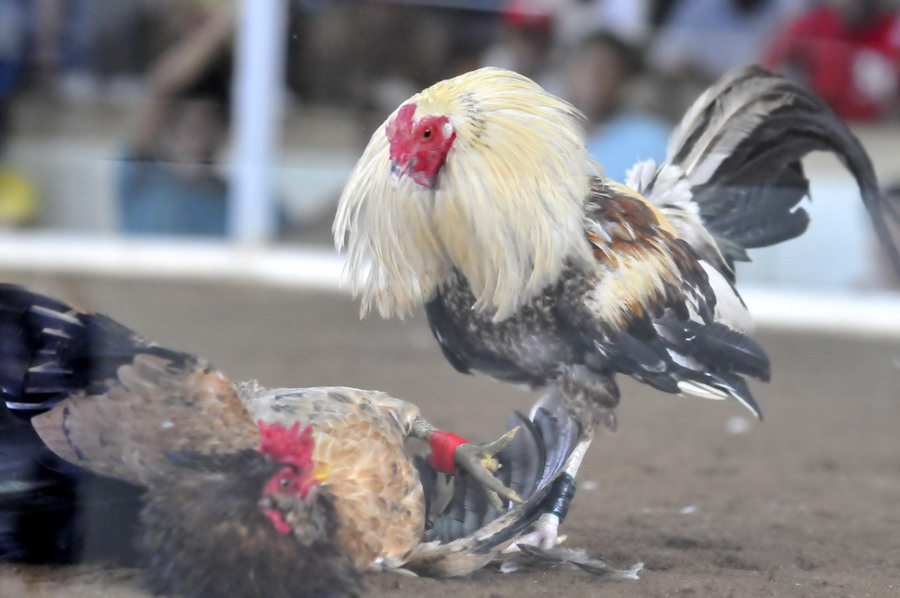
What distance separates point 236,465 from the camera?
1.34m

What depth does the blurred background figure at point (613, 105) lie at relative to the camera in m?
1.81

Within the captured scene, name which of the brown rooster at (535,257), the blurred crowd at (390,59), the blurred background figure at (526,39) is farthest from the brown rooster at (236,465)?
the blurred background figure at (526,39)

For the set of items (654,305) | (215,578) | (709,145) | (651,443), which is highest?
(709,145)

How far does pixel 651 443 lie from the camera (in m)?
2.73

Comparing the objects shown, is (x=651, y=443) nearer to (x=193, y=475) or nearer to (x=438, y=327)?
(x=438, y=327)

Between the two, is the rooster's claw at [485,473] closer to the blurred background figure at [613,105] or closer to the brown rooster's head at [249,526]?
the brown rooster's head at [249,526]

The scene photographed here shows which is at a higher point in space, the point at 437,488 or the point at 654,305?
the point at 654,305

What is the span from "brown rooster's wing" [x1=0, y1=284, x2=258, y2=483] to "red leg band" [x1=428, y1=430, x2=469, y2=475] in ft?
0.94

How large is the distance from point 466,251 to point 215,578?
559mm

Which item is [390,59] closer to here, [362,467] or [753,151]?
[753,151]

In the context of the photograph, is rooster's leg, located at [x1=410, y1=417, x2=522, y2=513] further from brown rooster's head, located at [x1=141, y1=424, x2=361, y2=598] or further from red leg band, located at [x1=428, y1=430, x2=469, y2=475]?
brown rooster's head, located at [x1=141, y1=424, x2=361, y2=598]

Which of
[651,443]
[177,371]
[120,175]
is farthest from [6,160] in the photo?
[177,371]

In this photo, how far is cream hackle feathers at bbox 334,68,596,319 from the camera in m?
1.43

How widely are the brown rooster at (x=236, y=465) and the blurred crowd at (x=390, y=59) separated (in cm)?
56
